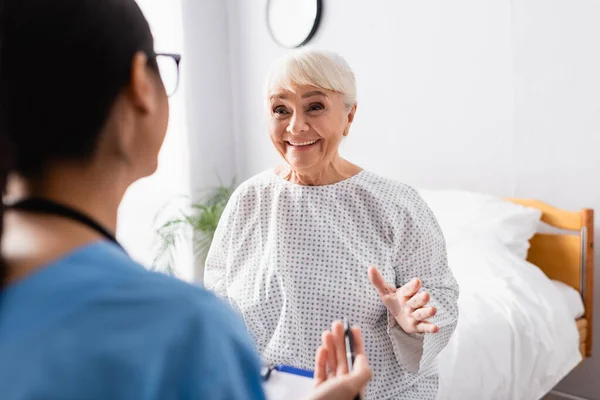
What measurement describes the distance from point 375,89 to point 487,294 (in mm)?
1249

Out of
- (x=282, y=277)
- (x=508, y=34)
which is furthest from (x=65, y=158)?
(x=508, y=34)

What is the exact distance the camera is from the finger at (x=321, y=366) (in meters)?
0.75

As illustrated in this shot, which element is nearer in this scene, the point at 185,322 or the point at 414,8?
the point at 185,322

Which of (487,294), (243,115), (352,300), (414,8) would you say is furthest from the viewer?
(243,115)

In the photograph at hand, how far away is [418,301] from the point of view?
1129 mm

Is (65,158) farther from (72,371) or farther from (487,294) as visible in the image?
(487,294)

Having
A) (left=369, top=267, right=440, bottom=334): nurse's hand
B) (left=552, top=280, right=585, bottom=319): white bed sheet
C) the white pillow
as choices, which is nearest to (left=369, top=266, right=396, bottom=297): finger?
(left=369, top=267, right=440, bottom=334): nurse's hand

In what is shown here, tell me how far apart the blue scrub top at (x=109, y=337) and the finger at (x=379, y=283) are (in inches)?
25.0

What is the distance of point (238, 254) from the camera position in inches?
54.8

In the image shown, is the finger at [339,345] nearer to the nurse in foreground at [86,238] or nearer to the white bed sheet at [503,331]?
the nurse in foreground at [86,238]

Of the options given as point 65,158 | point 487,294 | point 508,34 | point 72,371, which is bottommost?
point 487,294

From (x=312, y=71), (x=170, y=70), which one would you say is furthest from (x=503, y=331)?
(x=170, y=70)

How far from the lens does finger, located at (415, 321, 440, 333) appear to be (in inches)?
44.1

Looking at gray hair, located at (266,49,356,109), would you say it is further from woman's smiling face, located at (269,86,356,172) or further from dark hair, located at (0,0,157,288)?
dark hair, located at (0,0,157,288)
